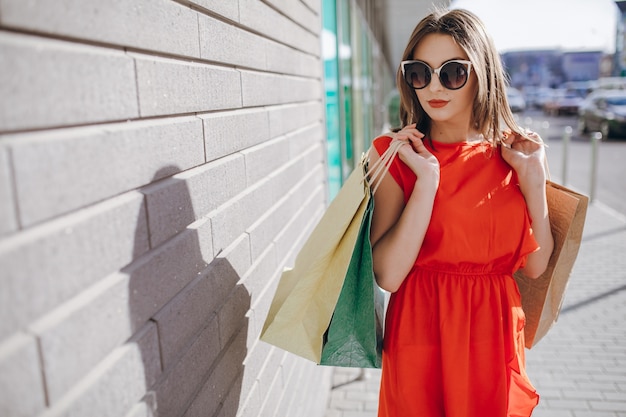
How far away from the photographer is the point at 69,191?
2.80 ft

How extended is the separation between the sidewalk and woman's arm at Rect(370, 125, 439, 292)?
1.87 meters

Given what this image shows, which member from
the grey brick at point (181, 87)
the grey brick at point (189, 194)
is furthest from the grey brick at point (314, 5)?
Result: the grey brick at point (189, 194)

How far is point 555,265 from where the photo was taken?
209 centimetres

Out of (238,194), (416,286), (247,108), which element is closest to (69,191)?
(238,194)

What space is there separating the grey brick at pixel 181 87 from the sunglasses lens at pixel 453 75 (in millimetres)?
690

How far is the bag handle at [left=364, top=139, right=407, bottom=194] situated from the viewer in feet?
5.89

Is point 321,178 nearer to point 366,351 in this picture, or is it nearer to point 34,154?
point 366,351

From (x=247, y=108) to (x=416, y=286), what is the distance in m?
0.86

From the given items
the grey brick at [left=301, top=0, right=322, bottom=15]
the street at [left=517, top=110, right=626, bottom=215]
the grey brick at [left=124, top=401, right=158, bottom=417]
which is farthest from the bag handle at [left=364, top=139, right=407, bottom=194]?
the street at [left=517, top=110, right=626, bottom=215]

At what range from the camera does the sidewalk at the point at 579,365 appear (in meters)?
3.44

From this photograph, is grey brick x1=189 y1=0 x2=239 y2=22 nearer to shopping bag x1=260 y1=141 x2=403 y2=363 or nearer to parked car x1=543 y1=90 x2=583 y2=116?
shopping bag x1=260 y1=141 x2=403 y2=363

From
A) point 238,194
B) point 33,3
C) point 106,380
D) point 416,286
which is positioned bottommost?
point 416,286

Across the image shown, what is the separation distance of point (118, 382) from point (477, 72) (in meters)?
1.48

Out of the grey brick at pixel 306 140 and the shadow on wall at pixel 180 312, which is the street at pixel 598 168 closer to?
the grey brick at pixel 306 140
